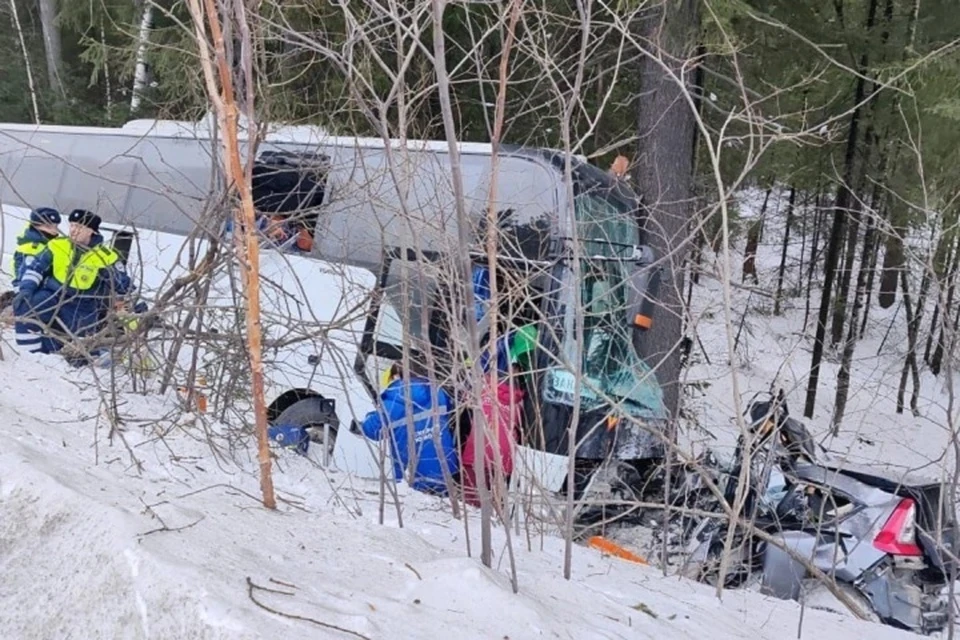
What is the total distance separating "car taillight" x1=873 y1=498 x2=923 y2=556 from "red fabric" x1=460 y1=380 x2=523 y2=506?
2.01 meters

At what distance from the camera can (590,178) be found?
589 centimetres

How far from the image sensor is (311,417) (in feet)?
19.7

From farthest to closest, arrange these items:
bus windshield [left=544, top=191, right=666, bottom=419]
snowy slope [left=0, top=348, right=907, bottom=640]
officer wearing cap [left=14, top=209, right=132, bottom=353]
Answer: officer wearing cap [left=14, top=209, right=132, bottom=353], bus windshield [left=544, top=191, right=666, bottom=419], snowy slope [left=0, top=348, right=907, bottom=640]

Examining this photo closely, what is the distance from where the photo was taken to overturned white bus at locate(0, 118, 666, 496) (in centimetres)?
399

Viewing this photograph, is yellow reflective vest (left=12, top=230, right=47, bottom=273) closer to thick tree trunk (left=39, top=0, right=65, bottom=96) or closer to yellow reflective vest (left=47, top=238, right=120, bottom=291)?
yellow reflective vest (left=47, top=238, right=120, bottom=291)

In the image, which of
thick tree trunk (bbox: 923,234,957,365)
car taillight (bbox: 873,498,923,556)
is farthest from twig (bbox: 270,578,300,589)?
car taillight (bbox: 873,498,923,556)

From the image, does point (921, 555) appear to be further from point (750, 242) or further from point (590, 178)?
point (750, 242)

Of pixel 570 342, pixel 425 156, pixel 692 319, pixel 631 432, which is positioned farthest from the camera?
pixel 631 432

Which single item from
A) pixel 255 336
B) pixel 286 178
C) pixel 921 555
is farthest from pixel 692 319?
pixel 286 178

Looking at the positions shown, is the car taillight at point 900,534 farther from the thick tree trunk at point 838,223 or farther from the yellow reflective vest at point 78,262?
the thick tree trunk at point 838,223

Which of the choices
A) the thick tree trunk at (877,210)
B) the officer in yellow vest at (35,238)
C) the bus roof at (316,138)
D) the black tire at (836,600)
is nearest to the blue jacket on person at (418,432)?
the bus roof at (316,138)

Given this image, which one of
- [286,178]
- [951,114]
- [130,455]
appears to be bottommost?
[130,455]

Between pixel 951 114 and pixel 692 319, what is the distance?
487 cm

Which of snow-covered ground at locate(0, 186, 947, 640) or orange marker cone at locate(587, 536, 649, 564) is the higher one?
snow-covered ground at locate(0, 186, 947, 640)
